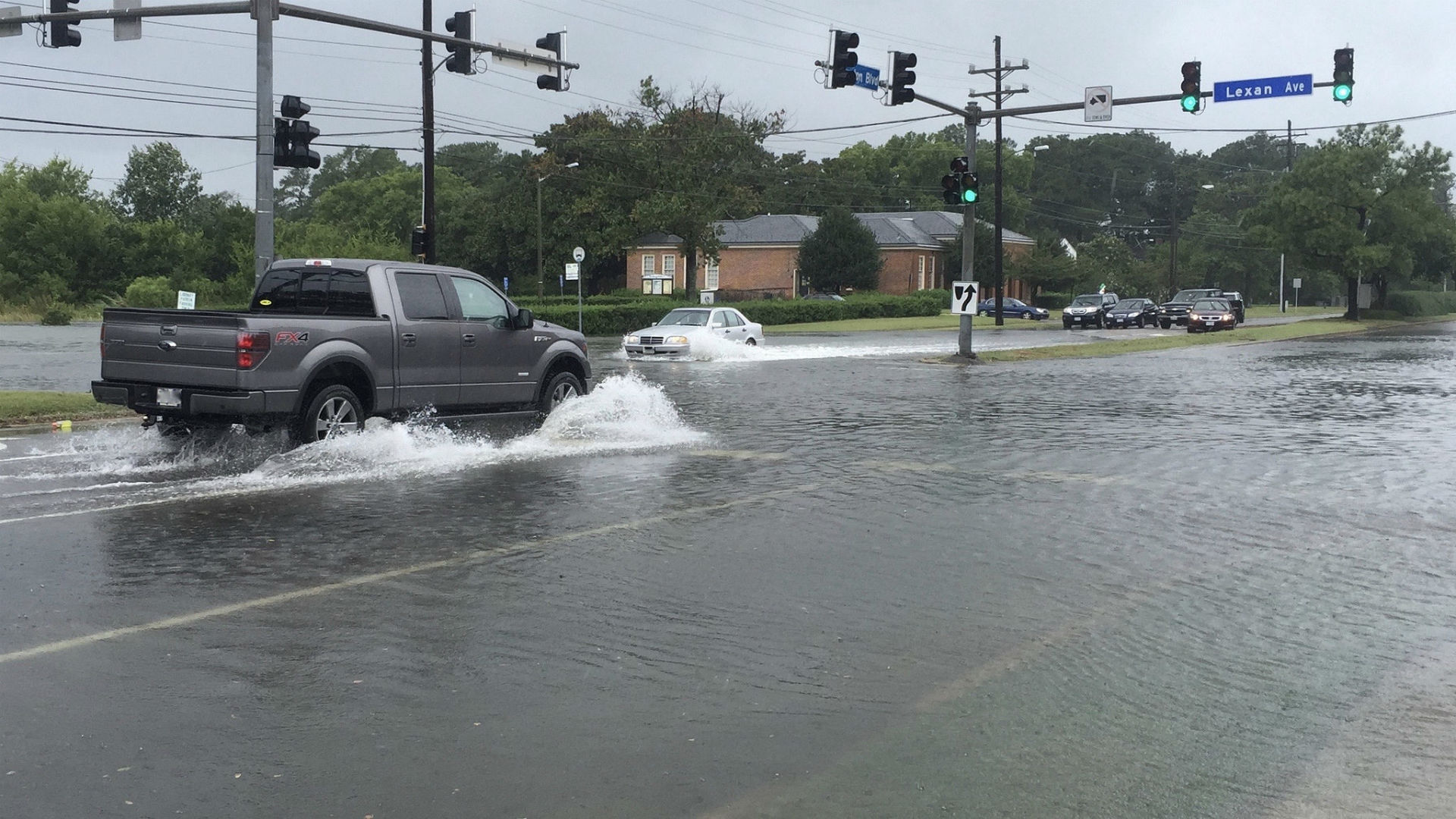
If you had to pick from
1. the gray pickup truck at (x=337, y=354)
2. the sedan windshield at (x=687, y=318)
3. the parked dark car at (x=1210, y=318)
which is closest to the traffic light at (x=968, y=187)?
the sedan windshield at (x=687, y=318)

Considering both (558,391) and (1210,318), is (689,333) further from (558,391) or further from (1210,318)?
(1210,318)

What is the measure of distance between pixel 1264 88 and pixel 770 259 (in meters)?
63.5

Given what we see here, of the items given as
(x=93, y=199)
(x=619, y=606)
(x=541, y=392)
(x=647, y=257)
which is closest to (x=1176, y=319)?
(x=647, y=257)

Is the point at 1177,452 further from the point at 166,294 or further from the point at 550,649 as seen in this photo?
the point at 166,294

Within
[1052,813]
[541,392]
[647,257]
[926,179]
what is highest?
[926,179]

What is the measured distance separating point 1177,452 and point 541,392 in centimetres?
723

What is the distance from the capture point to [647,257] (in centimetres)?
9650

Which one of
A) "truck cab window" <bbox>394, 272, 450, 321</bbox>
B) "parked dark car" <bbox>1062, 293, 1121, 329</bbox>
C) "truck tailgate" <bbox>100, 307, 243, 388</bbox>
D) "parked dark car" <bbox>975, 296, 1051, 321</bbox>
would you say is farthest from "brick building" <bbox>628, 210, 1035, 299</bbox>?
"truck tailgate" <bbox>100, 307, 243, 388</bbox>

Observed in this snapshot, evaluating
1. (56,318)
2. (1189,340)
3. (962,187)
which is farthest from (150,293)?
(1189,340)

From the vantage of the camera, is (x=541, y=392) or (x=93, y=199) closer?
(x=541, y=392)

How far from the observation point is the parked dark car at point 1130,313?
65.2 meters

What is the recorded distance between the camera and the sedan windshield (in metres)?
36.4

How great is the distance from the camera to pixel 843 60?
26562 mm

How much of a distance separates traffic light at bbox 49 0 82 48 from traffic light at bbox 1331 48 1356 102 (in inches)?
966
